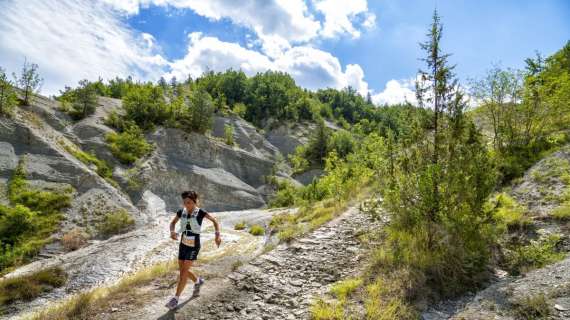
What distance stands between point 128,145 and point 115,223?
16.7 m

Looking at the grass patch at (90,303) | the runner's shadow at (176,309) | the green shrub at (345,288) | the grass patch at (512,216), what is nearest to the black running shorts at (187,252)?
the runner's shadow at (176,309)

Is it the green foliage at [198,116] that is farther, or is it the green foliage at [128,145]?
the green foliage at [198,116]

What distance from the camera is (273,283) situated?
8.00m

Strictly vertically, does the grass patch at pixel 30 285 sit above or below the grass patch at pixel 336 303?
below

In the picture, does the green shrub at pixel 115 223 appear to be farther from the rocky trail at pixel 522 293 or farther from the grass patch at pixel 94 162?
the rocky trail at pixel 522 293

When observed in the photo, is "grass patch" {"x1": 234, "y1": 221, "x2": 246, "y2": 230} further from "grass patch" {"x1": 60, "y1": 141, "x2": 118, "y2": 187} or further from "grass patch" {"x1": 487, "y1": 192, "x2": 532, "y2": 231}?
"grass patch" {"x1": 487, "y1": 192, "x2": 532, "y2": 231}

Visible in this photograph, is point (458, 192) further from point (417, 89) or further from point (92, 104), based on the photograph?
point (92, 104)

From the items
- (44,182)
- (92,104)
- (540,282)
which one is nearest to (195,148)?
(92,104)

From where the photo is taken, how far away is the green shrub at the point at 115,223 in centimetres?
2406

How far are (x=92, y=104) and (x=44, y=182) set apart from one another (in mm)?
20997

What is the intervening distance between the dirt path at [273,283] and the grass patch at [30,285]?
9433 mm

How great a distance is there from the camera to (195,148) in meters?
46.6

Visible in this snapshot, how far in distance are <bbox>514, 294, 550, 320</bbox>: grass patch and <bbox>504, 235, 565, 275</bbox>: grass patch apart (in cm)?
193

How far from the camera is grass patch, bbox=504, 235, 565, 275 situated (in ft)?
24.7
